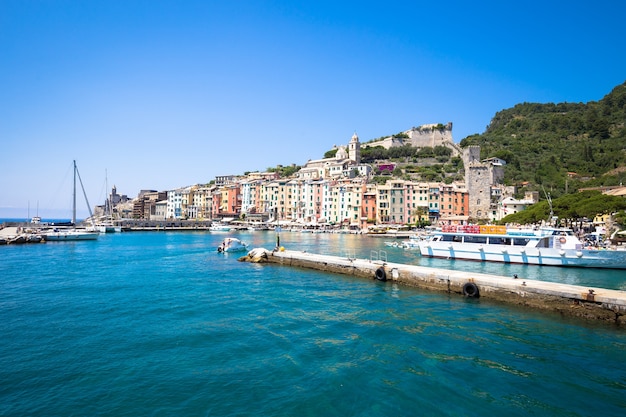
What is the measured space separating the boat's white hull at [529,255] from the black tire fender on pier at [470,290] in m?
14.8

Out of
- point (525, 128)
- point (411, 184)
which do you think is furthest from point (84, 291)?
point (525, 128)

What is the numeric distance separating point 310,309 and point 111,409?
9.07 m

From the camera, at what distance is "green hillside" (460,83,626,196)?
3174 inches

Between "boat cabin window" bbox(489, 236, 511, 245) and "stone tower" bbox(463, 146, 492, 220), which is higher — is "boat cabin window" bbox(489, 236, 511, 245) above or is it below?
below

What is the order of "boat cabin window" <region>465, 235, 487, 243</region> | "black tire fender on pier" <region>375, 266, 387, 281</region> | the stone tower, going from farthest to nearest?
the stone tower
"boat cabin window" <region>465, 235, 487, 243</region>
"black tire fender on pier" <region>375, 266, 387, 281</region>

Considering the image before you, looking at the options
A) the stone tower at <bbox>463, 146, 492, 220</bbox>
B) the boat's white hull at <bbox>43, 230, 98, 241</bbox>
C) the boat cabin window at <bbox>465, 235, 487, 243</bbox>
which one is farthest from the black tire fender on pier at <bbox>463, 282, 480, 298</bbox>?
the stone tower at <bbox>463, 146, 492, 220</bbox>

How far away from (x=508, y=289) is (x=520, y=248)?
50.2 feet

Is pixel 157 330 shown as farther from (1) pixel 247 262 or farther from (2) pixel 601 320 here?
(1) pixel 247 262

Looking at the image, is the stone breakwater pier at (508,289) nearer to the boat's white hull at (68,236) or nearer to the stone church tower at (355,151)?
the boat's white hull at (68,236)

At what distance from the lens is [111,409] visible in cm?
820

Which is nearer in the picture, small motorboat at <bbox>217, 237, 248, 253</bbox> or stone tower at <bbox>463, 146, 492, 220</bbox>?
small motorboat at <bbox>217, 237, 248, 253</bbox>

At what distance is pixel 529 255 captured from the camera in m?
30.0

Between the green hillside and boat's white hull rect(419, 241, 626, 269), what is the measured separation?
152 feet

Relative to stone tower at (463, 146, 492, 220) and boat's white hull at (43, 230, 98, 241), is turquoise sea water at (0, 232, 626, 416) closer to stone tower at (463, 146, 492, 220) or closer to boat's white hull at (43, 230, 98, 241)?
boat's white hull at (43, 230, 98, 241)
